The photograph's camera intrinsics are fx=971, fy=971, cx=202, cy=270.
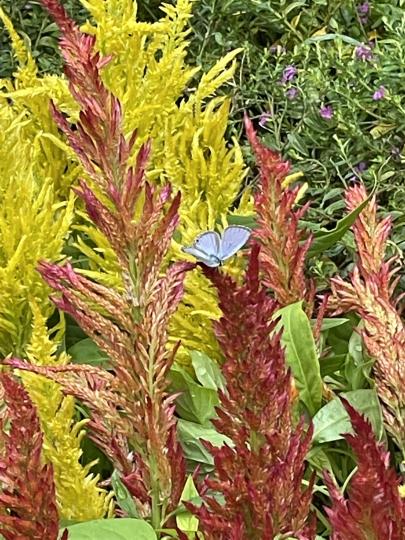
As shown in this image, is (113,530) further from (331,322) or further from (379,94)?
(379,94)

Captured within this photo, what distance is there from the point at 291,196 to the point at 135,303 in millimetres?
347

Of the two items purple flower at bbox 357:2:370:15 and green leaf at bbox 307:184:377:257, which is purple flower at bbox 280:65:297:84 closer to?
purple flower at bbox 357:2:370:15

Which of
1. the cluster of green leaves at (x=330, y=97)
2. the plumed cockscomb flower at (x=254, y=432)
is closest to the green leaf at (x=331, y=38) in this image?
the cluster of green leaves at (x=330, y=97)

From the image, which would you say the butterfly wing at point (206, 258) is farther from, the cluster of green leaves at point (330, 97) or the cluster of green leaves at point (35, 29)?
the cluster of green leaves at point (35, 29)

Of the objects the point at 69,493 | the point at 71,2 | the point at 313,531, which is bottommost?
the point at 71,2

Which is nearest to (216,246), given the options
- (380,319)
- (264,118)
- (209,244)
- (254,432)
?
(209,244)

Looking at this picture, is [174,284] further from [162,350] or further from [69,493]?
[69,493]

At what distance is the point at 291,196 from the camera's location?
39.8 inches

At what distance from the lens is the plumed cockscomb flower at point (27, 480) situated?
22.5 inches

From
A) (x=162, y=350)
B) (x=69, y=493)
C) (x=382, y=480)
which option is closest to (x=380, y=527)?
(x=382, y=480)

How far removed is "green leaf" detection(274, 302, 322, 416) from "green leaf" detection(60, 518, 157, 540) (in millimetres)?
449

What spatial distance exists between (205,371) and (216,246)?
2.03 feet

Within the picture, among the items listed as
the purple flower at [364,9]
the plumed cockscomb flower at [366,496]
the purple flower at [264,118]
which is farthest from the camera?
Result: the purple flower at [364,9]

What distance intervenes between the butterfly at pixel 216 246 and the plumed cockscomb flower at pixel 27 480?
0.48ft
